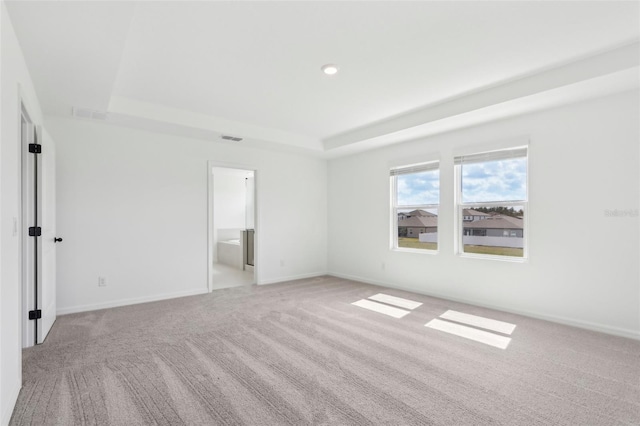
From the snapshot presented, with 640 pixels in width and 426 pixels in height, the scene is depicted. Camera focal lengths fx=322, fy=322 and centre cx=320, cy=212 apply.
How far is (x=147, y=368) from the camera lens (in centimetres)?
254

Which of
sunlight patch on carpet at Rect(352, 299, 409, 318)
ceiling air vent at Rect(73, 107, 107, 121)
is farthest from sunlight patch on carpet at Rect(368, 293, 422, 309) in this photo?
ceiling air vent at Rect(73, 107, 107, 121)

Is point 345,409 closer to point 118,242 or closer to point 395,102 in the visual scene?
point 395,102

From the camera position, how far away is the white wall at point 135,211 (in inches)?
157

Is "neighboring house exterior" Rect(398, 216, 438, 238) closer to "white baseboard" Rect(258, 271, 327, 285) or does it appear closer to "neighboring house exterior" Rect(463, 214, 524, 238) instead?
"neighboring house exterior" Rect(463, 214, 524, 238)

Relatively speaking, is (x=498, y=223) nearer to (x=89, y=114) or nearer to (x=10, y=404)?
(x=10, y=404)

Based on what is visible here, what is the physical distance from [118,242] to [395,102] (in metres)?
4.04

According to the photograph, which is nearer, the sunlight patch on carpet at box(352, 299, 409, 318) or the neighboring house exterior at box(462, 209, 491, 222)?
the sunlight patch on carpet at box(352, 299, 409, 318)

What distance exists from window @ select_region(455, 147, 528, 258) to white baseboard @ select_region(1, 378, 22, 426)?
4.71m

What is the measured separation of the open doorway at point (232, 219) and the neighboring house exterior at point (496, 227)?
4478 mm

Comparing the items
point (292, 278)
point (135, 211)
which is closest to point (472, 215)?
point (292, 278)

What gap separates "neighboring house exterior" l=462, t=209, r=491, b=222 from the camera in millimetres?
4337

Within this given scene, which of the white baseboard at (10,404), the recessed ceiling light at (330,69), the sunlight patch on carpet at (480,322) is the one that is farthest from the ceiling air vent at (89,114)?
the sunlight patch on carpet at (480,322)

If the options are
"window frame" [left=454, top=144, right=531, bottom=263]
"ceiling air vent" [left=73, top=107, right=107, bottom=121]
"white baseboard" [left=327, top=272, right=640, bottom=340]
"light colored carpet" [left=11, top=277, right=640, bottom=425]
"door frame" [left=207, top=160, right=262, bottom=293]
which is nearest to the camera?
"light colored carpet" [left=11, top=277, right=640, bottom=425]

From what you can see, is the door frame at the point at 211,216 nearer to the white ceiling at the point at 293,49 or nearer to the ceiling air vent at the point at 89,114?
the white ceiling at the point at 293,49
